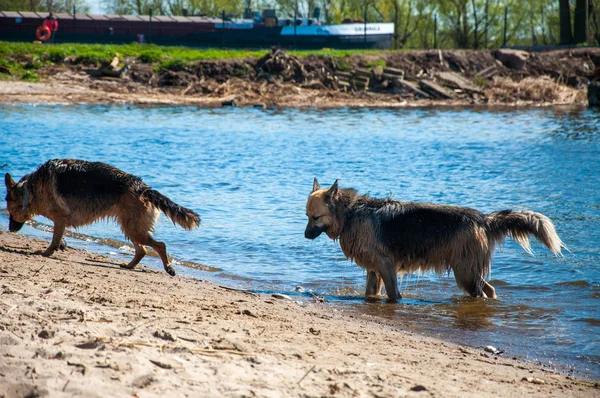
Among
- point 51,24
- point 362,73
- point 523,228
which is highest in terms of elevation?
point 51,24

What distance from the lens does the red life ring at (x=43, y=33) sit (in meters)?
44.1

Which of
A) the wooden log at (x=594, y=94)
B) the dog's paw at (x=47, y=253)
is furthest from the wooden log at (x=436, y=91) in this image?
the dog's paw at (x=47, y=253)

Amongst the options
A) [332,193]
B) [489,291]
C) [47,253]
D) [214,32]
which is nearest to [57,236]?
[47,253]

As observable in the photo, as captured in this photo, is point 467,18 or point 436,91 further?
point 467,18

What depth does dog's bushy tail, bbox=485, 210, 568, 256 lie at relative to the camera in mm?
8289

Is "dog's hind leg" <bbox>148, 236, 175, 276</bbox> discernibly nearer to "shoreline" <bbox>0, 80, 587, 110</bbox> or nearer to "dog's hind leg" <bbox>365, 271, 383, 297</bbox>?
"dog's hind leg" <bbox>365, 271, 383, 297</bbox>

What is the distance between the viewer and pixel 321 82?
37.8 m

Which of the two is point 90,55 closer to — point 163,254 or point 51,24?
point 51,24

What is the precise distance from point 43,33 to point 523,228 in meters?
41.7

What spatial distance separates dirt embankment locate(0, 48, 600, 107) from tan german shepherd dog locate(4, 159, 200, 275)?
2381 centimetres

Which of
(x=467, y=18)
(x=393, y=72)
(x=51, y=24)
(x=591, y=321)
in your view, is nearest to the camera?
(x=591, y=321)

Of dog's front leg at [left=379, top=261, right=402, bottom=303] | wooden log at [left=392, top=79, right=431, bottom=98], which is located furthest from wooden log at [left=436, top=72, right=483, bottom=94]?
dog's front leg at [left=379, top=261, right=402, bottom=303]

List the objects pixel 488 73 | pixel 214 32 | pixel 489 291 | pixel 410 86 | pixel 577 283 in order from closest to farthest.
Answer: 1. pixel 489 291
2. pixel 577 283
3. pixel 410 86
4. pixel 488 73
5. pixel 214 32

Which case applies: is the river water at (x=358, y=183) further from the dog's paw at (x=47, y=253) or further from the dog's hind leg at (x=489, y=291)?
the dog's paw at (x=47, y=253)
